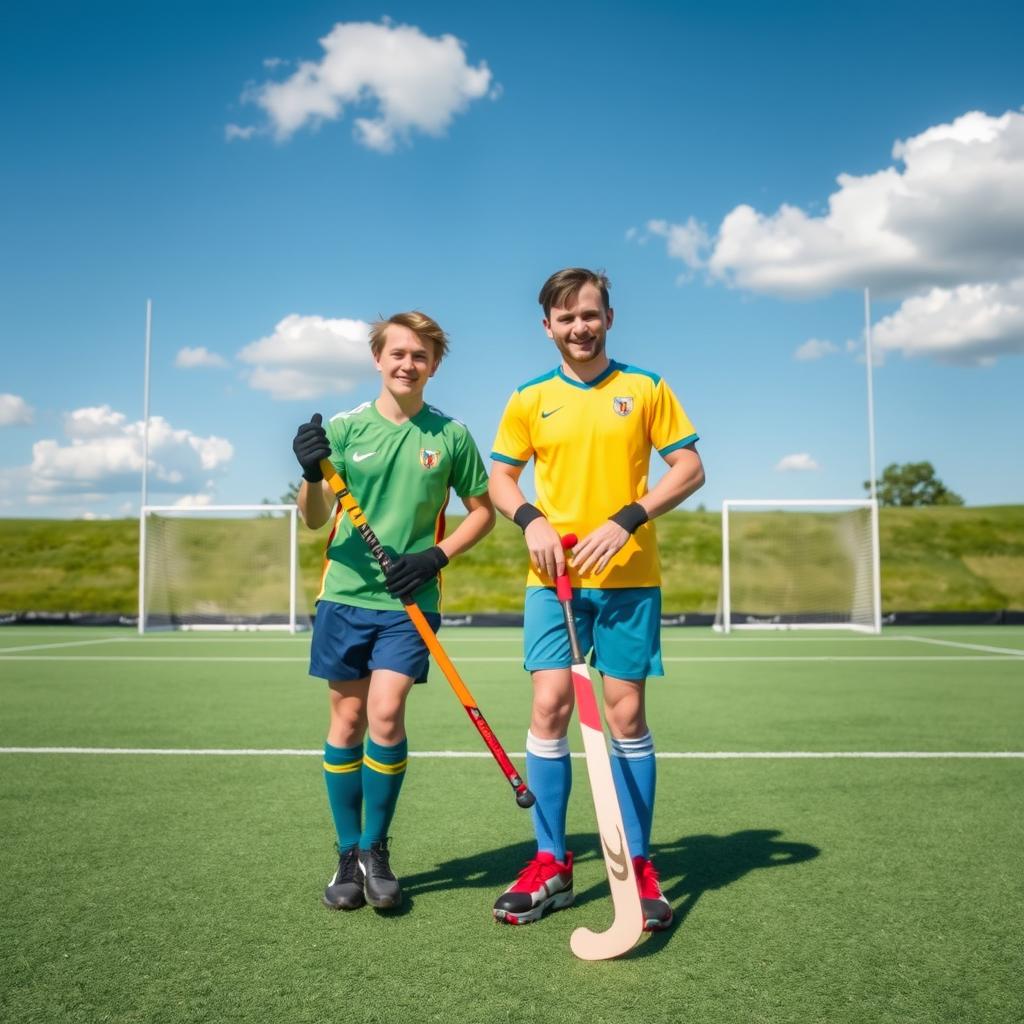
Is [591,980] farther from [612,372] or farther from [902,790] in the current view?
[902,790]

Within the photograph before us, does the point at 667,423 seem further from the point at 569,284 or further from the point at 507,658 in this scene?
the point at 507,658

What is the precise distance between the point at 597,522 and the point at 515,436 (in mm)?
388

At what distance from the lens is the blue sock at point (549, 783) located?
9.30 ft

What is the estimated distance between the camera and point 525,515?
111 inches

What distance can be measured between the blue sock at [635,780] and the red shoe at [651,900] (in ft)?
0.36

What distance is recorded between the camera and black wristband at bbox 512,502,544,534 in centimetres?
279

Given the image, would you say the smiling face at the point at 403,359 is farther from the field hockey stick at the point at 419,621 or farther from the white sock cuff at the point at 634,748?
the white sock cuff at the point at 634,748

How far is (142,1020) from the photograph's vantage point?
6.43 ft

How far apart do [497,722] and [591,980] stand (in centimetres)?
413

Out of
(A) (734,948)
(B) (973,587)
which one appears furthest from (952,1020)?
(B) (973,587)

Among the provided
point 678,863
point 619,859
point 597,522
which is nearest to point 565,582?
point 597,522

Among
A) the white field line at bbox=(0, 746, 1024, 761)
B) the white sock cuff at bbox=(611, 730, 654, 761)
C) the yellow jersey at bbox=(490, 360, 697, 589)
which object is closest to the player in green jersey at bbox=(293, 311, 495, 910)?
the yellow jersey at bbox=(490, 360, 697, 589)

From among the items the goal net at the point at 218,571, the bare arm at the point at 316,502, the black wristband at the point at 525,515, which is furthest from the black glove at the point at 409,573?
the goal net at the point at 218,571

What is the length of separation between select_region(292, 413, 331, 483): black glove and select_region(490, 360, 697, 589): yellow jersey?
58cm
